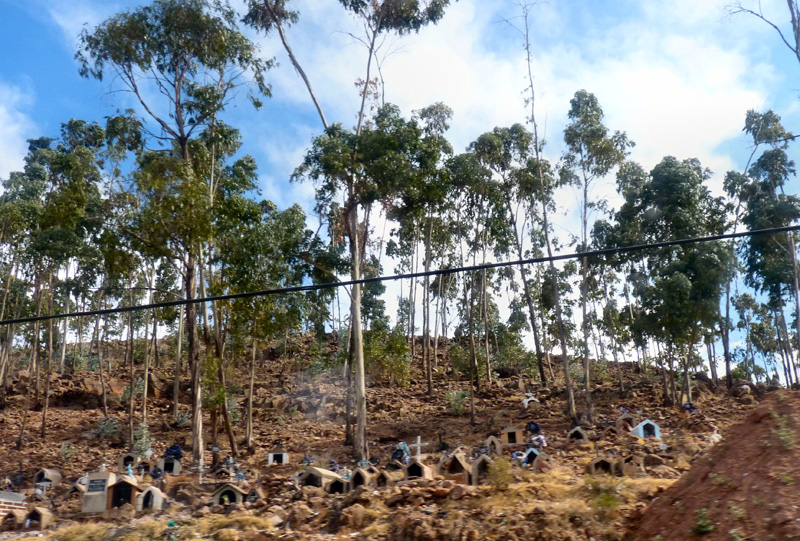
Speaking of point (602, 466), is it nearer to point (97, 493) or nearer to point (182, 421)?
point (97, 493)

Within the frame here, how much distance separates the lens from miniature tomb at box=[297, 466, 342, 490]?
518 inches

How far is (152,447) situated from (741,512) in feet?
73.0

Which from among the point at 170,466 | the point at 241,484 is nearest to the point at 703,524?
the point at 241,484

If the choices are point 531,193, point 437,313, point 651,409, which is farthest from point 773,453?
point 437,313

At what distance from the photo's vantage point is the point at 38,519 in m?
12.2

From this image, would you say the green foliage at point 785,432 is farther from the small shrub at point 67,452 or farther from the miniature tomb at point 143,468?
the small shrub at point 67,452

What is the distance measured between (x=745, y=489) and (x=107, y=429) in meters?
25.1

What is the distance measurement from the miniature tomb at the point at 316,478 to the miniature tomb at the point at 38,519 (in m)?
4.81

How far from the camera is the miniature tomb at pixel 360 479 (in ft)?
41.1

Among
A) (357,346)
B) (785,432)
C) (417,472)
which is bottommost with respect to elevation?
(417,472)

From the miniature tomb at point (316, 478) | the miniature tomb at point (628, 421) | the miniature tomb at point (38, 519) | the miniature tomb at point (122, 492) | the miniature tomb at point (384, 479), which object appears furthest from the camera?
the miniature tomb at point (628, 421)

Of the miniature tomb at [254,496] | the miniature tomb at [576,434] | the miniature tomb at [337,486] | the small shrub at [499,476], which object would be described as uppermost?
the small shrub at [499,476]

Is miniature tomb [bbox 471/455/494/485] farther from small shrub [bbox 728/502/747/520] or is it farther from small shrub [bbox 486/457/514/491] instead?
small shrub [bbox 728/502/747/520]

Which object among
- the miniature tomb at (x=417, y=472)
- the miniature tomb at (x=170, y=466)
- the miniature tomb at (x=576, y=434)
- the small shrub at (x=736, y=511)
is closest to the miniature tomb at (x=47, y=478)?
the miniature tomb at (x=170, y=466)
